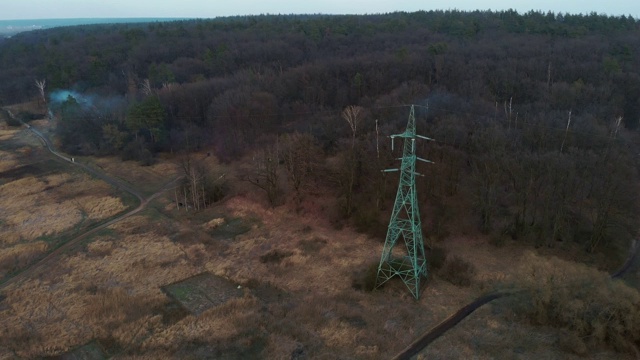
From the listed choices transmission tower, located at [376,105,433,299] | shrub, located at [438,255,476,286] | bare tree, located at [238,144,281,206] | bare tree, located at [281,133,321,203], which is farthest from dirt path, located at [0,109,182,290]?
shrub, located at [438,255,476,286]

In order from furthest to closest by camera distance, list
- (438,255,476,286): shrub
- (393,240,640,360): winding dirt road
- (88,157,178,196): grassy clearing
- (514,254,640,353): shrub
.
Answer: (88,157,178,196): grassy clearing → (438,255,476,286): shrub → (393,240,640,360): winding dirt road → (514,254,640,353): shrub

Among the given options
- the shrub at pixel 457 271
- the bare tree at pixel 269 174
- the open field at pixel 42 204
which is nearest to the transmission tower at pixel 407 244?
the shrub at pixel 457 271

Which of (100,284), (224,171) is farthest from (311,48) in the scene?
(100,284)

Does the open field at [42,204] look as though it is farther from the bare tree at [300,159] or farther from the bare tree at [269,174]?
the bare tree at [300,159]

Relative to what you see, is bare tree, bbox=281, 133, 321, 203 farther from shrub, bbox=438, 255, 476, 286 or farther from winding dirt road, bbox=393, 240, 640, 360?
winding dirt road, bbox=393, 240, 640, 360

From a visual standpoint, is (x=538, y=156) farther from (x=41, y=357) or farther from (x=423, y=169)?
(x=41, y=357)

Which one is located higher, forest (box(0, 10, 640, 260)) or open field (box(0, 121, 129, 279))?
forest (box(0, 10, 640, 260))

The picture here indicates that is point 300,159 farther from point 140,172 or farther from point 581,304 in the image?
point 140,172
